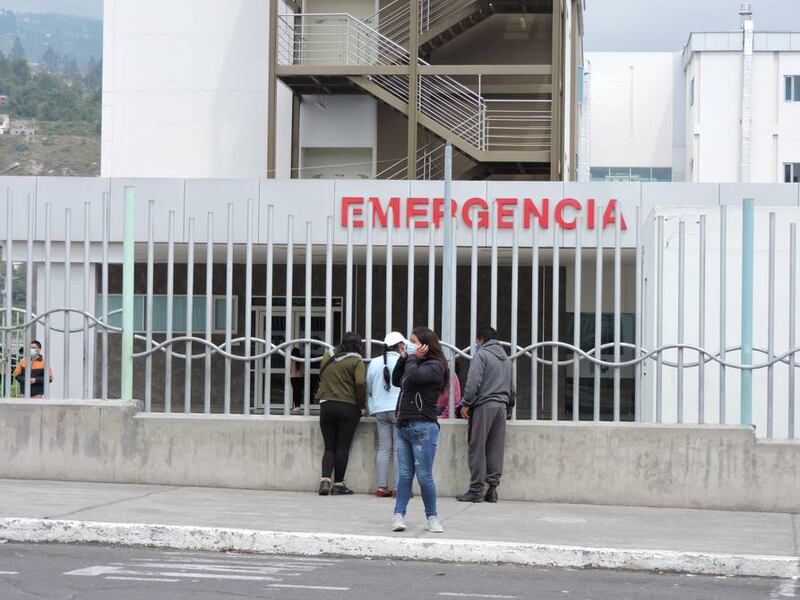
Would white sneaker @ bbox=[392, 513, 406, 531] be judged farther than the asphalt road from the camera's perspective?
Yes

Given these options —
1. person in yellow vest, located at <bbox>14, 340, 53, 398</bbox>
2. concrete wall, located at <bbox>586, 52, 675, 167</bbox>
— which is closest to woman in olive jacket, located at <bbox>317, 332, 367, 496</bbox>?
person in yellow vest, located at <bbox>14, 340, 53, 398</bbox>

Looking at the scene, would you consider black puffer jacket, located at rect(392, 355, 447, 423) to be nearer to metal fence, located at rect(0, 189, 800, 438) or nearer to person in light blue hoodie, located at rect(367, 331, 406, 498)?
metal fence, located at rect(0, 189, 800, 438)

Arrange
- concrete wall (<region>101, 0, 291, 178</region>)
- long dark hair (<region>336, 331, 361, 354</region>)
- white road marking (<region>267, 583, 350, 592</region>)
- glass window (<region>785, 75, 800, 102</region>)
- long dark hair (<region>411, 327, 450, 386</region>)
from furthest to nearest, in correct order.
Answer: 1. glass window (<region>785, 75, 800, 102</region>)
2. concrete wall (<region>101, 0, 291, 178</region>)
3. long dark hair (<region>336, 331, 361, 354</region>)
4. long dark hair (<region>411, 327, 450, 386</region>)
5. white road marking (<region>267, 583, 350, 592</region>)

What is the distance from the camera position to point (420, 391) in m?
9.95

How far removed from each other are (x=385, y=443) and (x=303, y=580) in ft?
13.1

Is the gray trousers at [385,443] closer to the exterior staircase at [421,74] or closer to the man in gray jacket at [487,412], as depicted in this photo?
the man in gray jacket at [487,412]

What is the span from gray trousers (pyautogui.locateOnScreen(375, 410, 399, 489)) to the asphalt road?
2.88 m

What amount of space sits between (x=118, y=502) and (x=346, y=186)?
545 inches

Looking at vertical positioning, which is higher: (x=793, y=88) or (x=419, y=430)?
(x=793, y=88)

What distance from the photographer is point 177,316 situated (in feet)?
82.5

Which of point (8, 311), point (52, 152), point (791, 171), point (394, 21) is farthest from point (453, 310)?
point (52, 152)

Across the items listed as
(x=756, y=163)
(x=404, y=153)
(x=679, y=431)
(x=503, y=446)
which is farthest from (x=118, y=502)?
(x=756, y=163)

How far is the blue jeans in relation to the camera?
9883 millimetres

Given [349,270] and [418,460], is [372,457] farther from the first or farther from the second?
[418,460]
